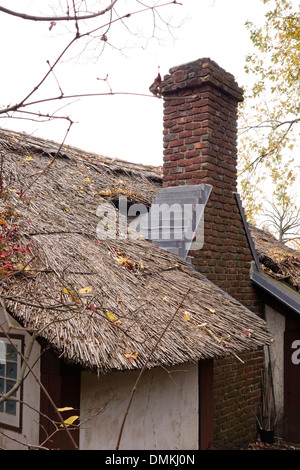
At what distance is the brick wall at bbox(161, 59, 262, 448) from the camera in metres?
5.90

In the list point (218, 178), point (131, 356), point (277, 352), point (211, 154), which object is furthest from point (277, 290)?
point (131, 356)

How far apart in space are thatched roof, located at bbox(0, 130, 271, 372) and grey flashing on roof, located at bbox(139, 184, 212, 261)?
0.27 metres

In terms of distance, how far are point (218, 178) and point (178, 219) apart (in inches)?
33.8

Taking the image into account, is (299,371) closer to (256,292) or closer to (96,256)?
(256,292)

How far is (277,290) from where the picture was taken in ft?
21.3

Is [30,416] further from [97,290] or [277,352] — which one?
[277,352]

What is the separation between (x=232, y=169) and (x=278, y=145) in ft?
21.6

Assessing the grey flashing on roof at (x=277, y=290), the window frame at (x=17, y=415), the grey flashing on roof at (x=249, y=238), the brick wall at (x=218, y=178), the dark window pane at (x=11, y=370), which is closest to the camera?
the window frame at (x=17, y=415)

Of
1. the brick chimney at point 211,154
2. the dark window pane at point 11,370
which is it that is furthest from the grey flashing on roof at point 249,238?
the dark window pane at point 11,370

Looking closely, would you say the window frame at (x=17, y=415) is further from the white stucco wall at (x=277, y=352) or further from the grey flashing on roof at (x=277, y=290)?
the white stucco wall at (x=277, y=352)

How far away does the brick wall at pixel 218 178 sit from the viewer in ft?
19.4

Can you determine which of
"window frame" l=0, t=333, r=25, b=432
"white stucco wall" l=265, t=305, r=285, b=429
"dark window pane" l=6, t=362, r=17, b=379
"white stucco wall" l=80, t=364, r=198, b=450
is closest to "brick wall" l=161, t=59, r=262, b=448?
"white stucco wall" l=265, t=305, r=285, b=429

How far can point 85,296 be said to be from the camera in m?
3.41

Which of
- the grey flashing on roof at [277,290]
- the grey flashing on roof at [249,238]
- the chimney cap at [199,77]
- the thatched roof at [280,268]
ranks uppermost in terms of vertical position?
the chimney cap at [199,77]
